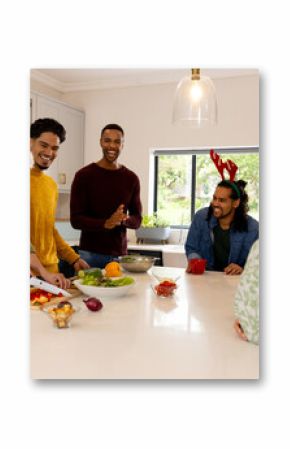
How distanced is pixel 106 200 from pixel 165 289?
36 cm

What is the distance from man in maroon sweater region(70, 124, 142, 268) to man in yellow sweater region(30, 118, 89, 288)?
7cm

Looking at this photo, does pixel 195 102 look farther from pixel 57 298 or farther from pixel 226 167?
pixel 57 298

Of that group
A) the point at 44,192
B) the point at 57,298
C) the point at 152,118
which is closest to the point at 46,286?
the point at 57,298

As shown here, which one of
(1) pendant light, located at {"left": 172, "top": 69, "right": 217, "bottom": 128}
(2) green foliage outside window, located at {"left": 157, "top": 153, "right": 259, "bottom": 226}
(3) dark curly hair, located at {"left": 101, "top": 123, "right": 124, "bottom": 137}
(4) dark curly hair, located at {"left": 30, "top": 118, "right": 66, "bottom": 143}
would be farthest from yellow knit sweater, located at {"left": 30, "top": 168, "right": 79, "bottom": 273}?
(1) pendant light, located at {"left": 172, "top": 69, "right": 217, "bottom": 128}

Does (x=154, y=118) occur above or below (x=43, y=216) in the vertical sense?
above

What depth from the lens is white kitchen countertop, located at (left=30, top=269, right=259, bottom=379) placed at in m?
1.03

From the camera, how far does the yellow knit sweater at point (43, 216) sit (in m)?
1.31

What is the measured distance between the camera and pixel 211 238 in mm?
1417

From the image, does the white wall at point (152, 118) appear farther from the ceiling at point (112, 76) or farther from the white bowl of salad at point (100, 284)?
the white bowl of salad at point (100, 284)

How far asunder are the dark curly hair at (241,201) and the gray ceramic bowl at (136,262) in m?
0.28

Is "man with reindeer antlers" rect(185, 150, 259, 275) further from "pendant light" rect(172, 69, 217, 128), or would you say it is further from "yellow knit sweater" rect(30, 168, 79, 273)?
"yellow knit sweater" rect(30, 168, 79, 273)
